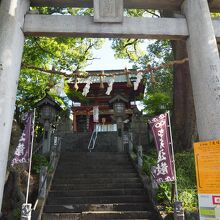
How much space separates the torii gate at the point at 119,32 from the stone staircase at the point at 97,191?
13.1ft

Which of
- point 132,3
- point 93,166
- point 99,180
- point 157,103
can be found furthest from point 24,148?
point 157,103

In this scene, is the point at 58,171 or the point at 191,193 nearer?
the point at 191,193

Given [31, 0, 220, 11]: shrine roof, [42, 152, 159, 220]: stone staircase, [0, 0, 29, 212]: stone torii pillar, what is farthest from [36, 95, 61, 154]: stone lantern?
[0, 0, 29, 212]: stone torii pillar

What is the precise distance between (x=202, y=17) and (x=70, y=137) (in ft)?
43.5

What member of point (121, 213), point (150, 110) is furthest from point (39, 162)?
point (150, 110)

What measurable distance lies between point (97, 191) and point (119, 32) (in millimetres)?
5772

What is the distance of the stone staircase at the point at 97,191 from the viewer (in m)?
8.24

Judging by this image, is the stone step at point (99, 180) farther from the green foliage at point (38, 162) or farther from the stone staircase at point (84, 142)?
the stone staircase at point (84, 142)

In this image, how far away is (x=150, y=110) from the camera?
53.0ft

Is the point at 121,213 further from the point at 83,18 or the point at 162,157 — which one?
the point at 83,18

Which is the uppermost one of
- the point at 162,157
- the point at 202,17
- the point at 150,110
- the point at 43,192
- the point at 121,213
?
the point at 150,110

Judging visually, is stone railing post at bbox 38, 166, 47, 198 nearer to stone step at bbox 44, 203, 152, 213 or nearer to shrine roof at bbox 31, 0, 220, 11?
stone step at bbox 44, 203, 152, 213

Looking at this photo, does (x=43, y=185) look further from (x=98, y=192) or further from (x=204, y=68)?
(x=204, y=68)

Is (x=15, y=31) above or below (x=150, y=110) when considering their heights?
below
